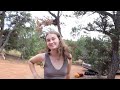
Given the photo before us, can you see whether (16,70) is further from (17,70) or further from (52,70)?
(52,70)

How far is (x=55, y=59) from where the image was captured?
1.80m

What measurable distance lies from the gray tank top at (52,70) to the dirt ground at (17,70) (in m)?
0.26

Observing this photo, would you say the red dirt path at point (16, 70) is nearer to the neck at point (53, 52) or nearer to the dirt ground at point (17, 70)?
the dirt ground at point (17, 70)

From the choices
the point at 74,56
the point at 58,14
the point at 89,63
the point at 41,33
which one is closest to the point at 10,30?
the point at 41,33

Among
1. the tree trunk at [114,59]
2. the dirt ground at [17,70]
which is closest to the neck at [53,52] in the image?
the dirt ground at [17,70]

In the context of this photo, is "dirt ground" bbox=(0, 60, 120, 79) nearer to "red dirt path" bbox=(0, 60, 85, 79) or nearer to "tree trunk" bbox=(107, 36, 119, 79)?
"red dirt path" bbox=(0, 60, 85, 79)

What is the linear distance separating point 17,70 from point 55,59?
54 cm

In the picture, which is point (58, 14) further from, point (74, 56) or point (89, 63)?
point (89, 63)

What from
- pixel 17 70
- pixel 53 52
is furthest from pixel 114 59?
pixel 17 70

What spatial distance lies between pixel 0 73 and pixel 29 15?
56 centimetres

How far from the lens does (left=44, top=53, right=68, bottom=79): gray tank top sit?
1.75 m

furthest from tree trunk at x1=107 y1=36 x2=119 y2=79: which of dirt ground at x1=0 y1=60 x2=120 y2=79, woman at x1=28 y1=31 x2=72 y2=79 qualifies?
woman at x1=28 y1=31 x2=72 y2=79
